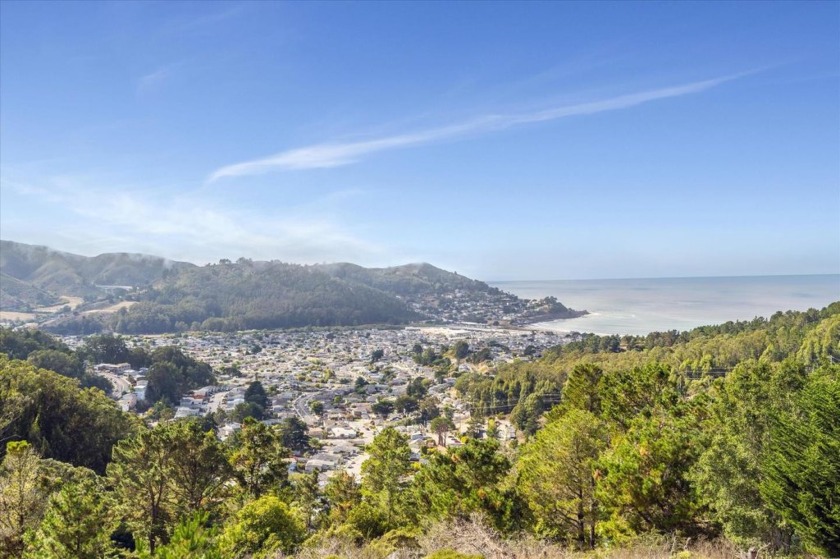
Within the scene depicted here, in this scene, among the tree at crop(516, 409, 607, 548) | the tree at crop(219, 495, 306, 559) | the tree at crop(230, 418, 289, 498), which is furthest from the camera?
the tree at crop(230, 418, 289, 498)

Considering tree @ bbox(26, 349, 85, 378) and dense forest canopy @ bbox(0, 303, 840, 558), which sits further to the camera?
tree @ bbox(26, 349, 85, 378)

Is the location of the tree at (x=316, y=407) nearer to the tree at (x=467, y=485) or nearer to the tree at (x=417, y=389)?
the tree at (x=417, y=389)

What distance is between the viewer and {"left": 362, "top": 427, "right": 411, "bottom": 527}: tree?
10.3 meters

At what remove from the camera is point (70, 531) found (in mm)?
6250

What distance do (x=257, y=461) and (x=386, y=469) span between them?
3125 millimetres

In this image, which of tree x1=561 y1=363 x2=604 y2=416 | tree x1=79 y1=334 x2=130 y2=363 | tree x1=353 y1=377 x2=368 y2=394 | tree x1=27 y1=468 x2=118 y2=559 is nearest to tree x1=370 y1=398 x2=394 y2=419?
tree x1=353 y1=377 x2=368 y2=394

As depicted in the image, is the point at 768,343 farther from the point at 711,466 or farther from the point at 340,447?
the point at 711,466

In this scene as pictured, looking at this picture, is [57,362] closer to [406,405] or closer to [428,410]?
[406,405]

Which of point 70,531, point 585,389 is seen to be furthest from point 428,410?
point 70,531

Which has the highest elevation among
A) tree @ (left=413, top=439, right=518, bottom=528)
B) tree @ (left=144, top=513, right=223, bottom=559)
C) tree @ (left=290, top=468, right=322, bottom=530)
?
tree @ (left=144, top=513, right=223, bottom=559)

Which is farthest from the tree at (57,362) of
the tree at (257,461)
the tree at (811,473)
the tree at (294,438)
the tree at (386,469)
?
the tree at (811,473)

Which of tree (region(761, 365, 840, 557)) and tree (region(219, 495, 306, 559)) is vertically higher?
tree (region(761, 365, 840, 557))

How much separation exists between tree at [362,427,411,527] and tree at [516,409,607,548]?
2808 mm

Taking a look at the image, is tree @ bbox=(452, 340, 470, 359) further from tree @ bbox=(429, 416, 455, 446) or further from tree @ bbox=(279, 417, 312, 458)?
tree @ bbox=(279, 417, 312, 458)
